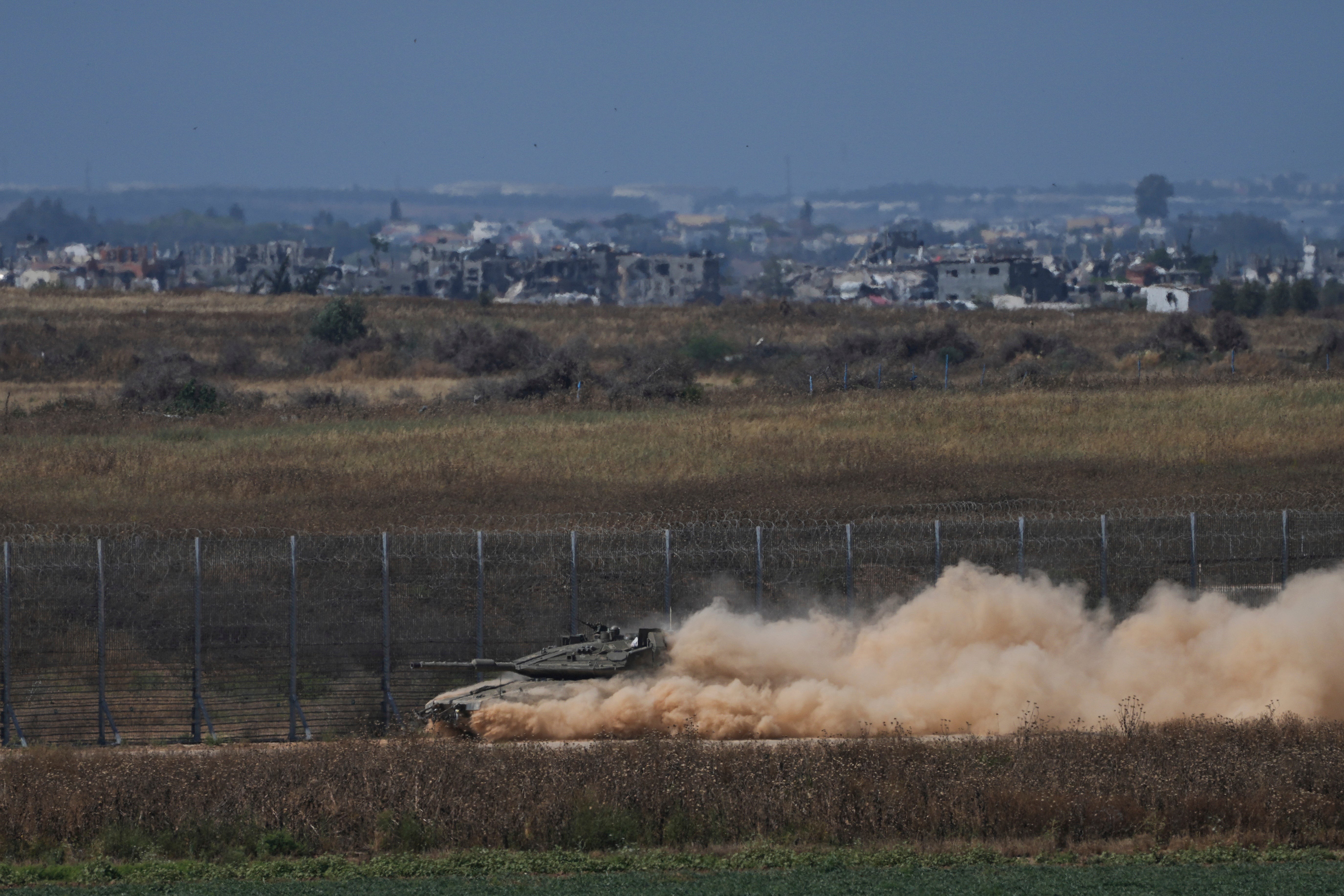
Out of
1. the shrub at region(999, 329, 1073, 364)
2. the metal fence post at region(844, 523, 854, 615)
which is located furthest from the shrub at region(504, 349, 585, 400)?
the metal fence post at region(844, 523, 854, 615)

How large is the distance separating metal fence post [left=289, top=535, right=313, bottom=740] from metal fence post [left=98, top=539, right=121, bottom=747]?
262cm

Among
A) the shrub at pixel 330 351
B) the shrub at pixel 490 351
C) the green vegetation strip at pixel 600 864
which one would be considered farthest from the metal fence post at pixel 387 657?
the shrub at pixel 330 351

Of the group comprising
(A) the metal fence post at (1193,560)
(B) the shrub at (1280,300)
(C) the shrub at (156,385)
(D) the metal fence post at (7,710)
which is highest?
(B) the shrub at (1280,300)

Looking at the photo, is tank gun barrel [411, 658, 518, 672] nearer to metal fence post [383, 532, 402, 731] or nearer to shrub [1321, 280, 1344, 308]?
metal fence post [383, 532, 402, 731]

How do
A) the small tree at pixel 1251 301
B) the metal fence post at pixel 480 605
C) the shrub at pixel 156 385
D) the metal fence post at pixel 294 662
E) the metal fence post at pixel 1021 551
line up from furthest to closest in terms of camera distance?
the small tree at pixel 1251 301 → the shrub at pixel 156 385 → the metal fence post at pixel 1021 551 → the metal fence post at pixel 480 605 → the metal fence post at pixel 294 662

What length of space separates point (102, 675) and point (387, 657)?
427 cm

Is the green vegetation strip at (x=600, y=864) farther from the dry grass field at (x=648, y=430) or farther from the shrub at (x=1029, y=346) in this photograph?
the shrub at (x=1029, y=346)

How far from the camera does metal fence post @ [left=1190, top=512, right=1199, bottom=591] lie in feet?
86.9

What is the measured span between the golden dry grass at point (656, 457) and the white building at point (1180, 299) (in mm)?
80732

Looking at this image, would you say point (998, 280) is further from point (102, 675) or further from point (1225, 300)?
point (102, 675)

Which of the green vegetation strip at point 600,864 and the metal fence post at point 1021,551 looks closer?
the green vegetation strip at point 600,864

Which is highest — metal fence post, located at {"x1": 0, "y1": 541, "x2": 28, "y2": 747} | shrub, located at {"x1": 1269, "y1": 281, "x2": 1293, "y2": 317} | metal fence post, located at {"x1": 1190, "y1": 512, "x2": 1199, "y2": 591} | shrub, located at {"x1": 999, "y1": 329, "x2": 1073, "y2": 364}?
shrub, located at {"x1": 1269, "y1": 281, "x2": 1293, "y2": 317}

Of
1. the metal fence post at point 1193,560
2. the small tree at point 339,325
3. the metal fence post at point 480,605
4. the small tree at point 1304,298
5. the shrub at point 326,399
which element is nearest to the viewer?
the metal fence post at point 480,605

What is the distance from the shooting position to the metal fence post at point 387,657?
78.4 feet
